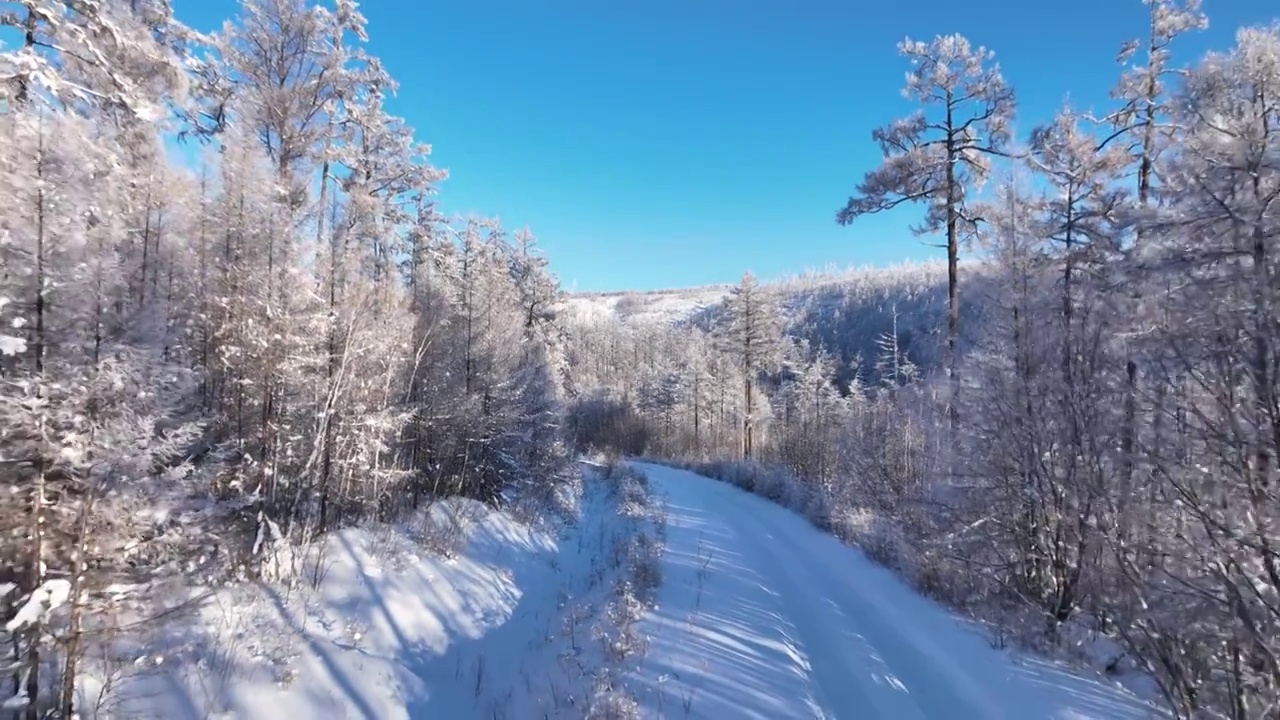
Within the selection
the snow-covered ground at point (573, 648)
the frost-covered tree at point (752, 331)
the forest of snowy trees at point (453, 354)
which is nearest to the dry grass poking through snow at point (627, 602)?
the snow-covered ground at point (573, 648)

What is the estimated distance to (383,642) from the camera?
6914mm

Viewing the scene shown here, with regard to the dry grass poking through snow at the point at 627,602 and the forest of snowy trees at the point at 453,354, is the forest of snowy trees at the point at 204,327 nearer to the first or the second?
the forest of snowy trees at the point at 453,354

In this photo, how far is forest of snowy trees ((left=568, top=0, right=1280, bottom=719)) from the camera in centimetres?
364

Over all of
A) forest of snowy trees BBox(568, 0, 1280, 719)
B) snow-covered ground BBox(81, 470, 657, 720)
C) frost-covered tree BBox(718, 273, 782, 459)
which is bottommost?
snow-covered ground BBox(81, 470, 657, 720)

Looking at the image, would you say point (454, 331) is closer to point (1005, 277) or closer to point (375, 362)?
point (375, 362)

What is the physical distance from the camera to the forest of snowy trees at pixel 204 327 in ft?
13.5

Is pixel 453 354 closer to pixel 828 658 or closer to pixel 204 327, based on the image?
pixel 204 327

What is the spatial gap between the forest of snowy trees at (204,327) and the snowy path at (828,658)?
4.80 metres

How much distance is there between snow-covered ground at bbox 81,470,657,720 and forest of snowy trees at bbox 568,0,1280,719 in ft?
15.8

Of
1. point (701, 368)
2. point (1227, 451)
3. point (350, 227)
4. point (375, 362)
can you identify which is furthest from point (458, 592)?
point (701, 368)

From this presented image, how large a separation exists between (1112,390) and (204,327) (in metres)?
10.8

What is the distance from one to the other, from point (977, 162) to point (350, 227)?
41.1ft

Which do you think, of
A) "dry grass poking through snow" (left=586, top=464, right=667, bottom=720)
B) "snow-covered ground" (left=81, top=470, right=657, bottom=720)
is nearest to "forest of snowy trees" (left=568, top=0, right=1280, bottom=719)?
"dry grass poking through snow" (left=586, top=464, right=667, bottom=720)

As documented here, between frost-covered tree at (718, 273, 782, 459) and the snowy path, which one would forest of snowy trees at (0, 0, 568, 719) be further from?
frost-covered tree at (718, 273, 782, 459)
